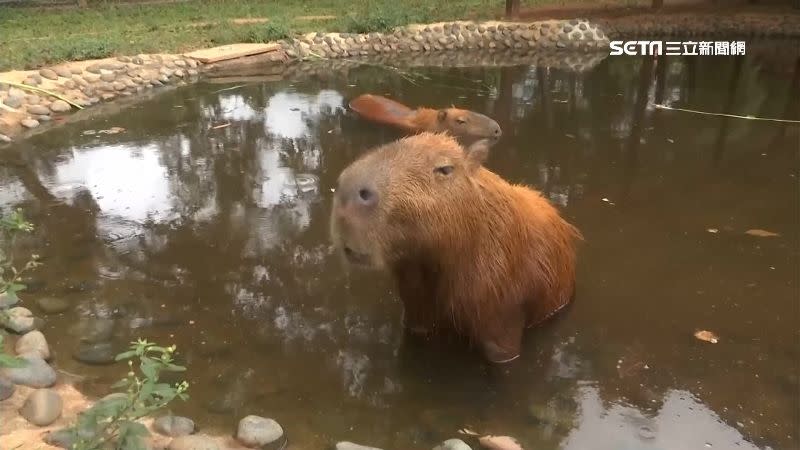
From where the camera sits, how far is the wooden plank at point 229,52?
353 inches

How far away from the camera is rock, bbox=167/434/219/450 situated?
235 centimetres

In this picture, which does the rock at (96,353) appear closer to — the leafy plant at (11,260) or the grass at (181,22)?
the leafy plant at (11,260)

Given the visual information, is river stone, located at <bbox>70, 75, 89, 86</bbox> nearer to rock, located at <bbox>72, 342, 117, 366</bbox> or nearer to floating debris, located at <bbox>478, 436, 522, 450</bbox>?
rock, located at <bbox>72, 342, 117, 366</bbox>

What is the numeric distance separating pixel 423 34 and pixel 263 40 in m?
2.65

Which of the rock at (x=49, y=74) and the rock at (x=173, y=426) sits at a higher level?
the rock at (x=49, y=74)

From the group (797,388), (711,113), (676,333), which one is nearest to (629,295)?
(676,333)

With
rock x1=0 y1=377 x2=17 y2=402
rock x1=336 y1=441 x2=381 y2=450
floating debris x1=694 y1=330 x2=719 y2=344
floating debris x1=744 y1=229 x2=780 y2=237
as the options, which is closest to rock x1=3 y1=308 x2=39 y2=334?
rock x1=0 y1=377 x2=17 y2=402

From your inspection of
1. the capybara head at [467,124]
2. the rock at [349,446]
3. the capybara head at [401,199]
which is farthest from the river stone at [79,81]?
the rock at [349,446]

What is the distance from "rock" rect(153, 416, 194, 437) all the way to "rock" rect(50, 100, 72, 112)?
17.9ft

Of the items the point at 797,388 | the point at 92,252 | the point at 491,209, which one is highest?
the point at 491,209

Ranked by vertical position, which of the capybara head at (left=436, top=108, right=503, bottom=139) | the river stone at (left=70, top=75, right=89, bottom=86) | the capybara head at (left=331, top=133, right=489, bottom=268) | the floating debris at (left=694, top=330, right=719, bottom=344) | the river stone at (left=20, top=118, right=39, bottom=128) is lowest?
the floating debris at (left=694, top=330, right=719, bottom=344)

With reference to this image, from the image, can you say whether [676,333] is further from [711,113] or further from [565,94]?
[565,94]

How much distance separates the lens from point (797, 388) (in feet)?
9.64

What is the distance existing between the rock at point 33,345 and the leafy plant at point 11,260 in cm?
19
